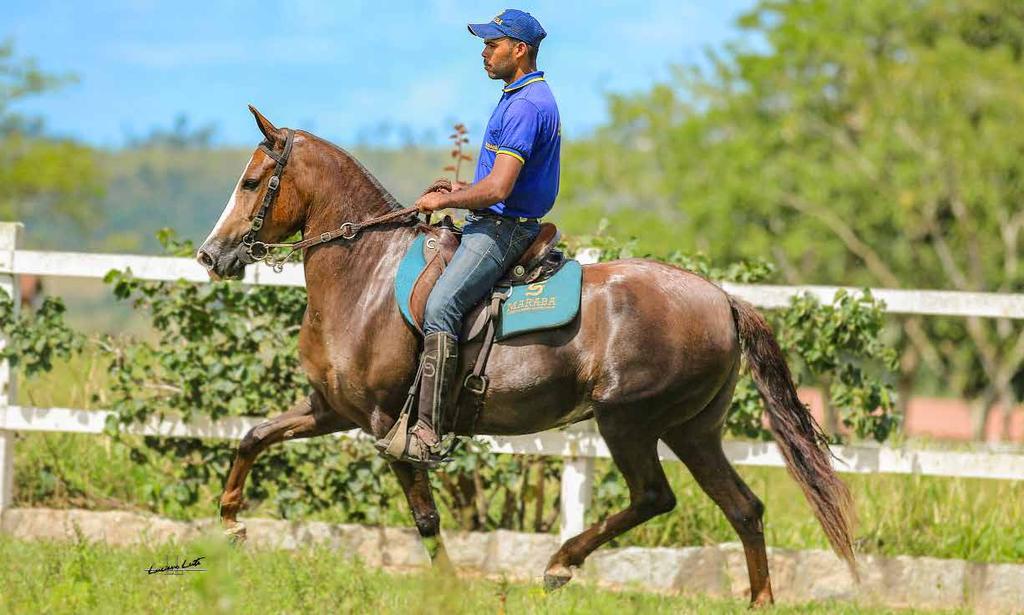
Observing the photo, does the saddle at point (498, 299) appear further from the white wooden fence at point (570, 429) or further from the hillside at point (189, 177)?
the hillside at point (189, 177)

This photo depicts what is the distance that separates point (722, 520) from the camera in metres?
7.86

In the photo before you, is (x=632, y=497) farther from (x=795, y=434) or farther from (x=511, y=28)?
(x=511, y=28)

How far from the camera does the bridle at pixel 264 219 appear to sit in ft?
19.9

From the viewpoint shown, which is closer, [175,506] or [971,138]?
[175,506]

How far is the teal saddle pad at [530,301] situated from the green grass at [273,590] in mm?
1244

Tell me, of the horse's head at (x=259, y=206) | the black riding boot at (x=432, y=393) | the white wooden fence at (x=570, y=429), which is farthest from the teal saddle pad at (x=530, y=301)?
the white wooden fence at (x=570, y=429)

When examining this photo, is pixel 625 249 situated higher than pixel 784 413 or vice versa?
pixel 625 249

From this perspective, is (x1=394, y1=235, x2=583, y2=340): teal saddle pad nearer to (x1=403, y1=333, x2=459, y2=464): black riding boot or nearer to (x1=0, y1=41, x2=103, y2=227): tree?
(x1=403, y1=333, x2=459, y2=464): black riding boot

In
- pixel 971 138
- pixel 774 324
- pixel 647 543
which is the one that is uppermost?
pixel 971 138

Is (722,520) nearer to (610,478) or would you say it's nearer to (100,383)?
(610,478)

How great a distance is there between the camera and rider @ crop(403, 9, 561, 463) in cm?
577

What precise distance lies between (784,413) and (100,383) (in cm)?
463

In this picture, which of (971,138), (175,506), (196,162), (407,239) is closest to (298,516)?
(175,506)

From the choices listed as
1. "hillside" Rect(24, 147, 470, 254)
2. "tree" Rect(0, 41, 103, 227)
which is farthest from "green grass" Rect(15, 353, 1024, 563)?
"hillside" Rect(24, 147, 470, 254)
